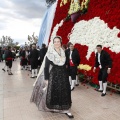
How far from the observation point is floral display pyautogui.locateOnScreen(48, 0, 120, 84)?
7586 mm

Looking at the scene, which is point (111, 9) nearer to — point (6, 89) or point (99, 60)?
point (99, 60)

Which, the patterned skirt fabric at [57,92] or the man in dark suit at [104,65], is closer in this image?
the patterned skirt fabric at [57,92]

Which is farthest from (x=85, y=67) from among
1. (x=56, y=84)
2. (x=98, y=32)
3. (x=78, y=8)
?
(x=56, y=84)

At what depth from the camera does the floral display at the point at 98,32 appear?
759 centimetres

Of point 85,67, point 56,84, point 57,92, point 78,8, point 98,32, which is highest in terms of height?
point 78,8

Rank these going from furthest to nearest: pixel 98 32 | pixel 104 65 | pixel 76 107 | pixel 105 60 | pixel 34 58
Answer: pixel 34 58 < pixel 98 32 < pixel 104 65 < pixel 105 60 < pixel 76 107

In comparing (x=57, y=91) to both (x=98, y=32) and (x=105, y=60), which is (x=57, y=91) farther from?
(x=98, y=32)

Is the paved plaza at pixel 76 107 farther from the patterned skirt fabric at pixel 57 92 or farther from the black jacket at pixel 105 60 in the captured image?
the black jacket at pixel 105 60

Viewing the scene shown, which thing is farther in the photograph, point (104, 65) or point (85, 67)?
point (85, 67)

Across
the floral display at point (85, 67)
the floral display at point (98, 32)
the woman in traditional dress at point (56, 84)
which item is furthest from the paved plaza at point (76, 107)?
the floral display at point (85, 67)

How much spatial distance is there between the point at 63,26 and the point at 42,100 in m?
8.64

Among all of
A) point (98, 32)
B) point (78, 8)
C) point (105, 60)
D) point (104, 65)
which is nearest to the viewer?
point (105, 60)

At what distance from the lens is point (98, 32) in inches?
351

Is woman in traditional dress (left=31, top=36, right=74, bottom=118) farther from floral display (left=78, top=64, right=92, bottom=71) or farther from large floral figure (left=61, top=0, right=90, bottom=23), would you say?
large floral figure (left=61, top=0, right=90, bottom=23)
